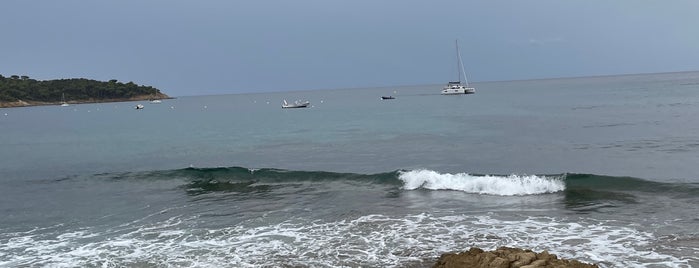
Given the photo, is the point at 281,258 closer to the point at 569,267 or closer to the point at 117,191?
the point at 569,267

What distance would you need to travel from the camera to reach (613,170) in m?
26.2

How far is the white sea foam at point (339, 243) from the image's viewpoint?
44.5 feet

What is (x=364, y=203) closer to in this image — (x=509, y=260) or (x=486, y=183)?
(x=486, y=183)

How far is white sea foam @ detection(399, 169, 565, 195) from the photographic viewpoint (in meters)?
22.6

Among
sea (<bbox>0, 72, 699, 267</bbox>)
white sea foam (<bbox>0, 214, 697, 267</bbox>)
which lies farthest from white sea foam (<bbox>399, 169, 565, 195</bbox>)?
white sea foam (<bbox>0, 214, 697, 267</bbox>)

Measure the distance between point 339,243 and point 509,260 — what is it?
19.3 ft

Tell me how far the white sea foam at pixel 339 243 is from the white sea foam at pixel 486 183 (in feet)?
17.1

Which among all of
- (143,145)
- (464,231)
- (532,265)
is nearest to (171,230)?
(464,231)

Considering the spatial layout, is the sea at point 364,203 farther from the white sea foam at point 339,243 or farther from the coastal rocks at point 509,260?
the coastal rocks at point 509,260

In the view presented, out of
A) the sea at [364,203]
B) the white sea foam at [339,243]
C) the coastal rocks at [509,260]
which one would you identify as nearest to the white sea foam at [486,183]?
the sea at [364,203]

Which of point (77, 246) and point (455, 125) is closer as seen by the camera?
point (77, 246)

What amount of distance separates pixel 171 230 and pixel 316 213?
200 inches

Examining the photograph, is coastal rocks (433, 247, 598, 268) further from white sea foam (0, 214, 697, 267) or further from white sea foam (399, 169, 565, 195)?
white sea foam (399, 169, 565, 195)

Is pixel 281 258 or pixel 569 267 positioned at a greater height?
pixel 569 267
